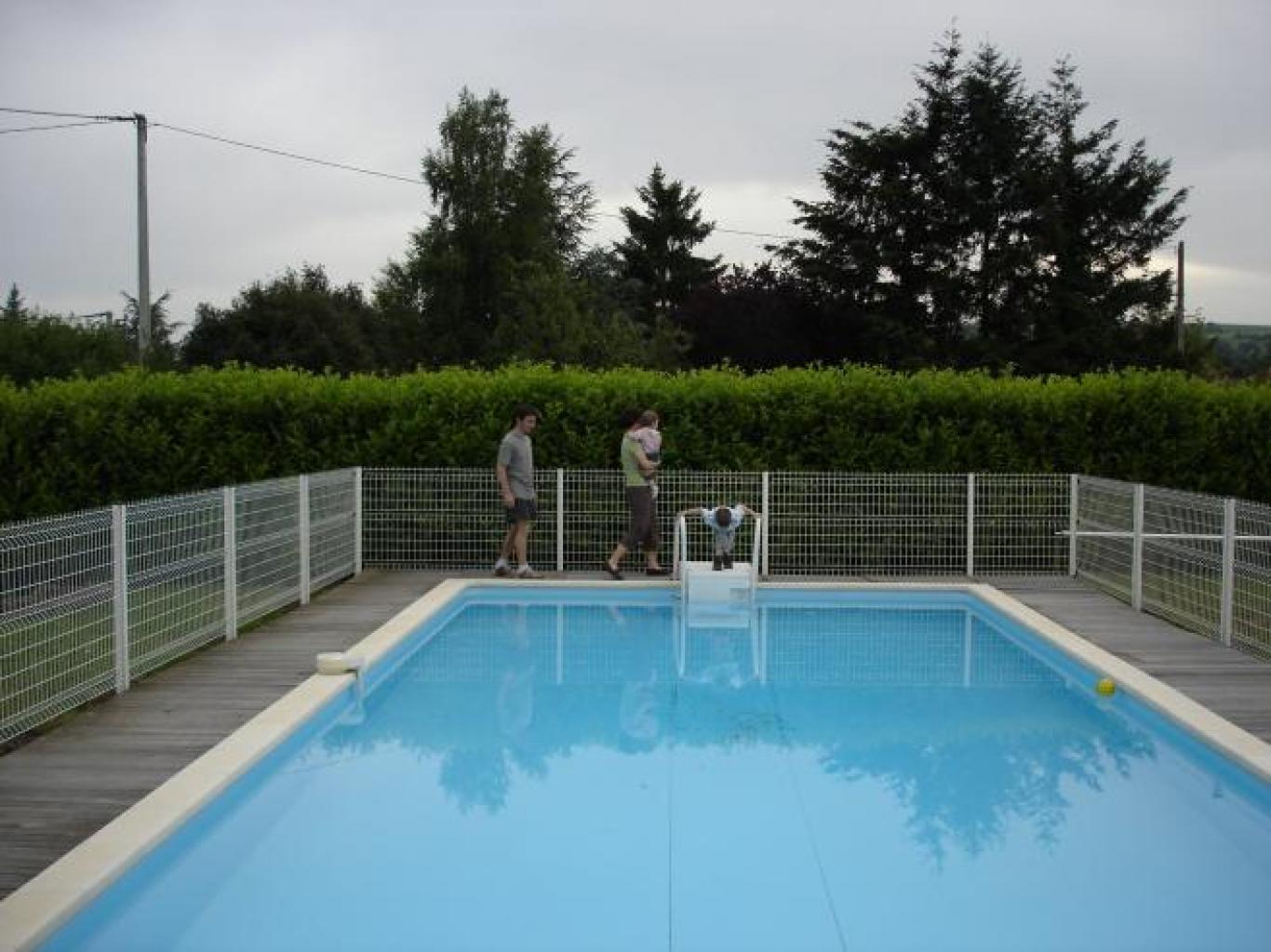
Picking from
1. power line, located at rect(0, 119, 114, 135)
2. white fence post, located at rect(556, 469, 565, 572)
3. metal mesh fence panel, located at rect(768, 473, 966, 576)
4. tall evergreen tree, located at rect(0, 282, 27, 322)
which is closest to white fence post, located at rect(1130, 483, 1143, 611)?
metal mesh fence panel, located at rect(768, 473, 966, 576)

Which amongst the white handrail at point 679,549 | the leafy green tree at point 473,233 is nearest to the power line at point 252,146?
the leafy green tree at point 473,233

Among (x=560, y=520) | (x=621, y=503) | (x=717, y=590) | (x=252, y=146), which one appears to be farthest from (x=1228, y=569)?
(x=252, y=146)

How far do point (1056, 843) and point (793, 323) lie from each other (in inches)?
1316

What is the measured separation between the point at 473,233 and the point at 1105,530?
33226mm

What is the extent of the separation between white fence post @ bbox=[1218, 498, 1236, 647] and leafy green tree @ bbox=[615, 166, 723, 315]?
153 feet

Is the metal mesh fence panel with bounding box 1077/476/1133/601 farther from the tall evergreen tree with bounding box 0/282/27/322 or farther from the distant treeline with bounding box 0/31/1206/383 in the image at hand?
the tall evergreen tree with bounding box 0/282/27/322

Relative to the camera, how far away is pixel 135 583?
8.24 metres

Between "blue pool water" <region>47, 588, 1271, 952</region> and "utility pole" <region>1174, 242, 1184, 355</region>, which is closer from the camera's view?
"blue pool water" <region>47, 588, 1271, 952</region>

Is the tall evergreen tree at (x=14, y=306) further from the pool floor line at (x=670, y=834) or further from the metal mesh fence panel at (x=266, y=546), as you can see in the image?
the pool floor line at (x=670, y=834)

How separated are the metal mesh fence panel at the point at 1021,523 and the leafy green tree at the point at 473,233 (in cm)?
2990

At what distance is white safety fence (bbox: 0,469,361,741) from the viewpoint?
22.3ft

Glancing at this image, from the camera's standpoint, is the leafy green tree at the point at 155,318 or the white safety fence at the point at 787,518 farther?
the leafy green tree at the point at 155,318

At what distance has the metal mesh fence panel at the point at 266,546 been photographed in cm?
1029

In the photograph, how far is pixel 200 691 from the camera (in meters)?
8.16
